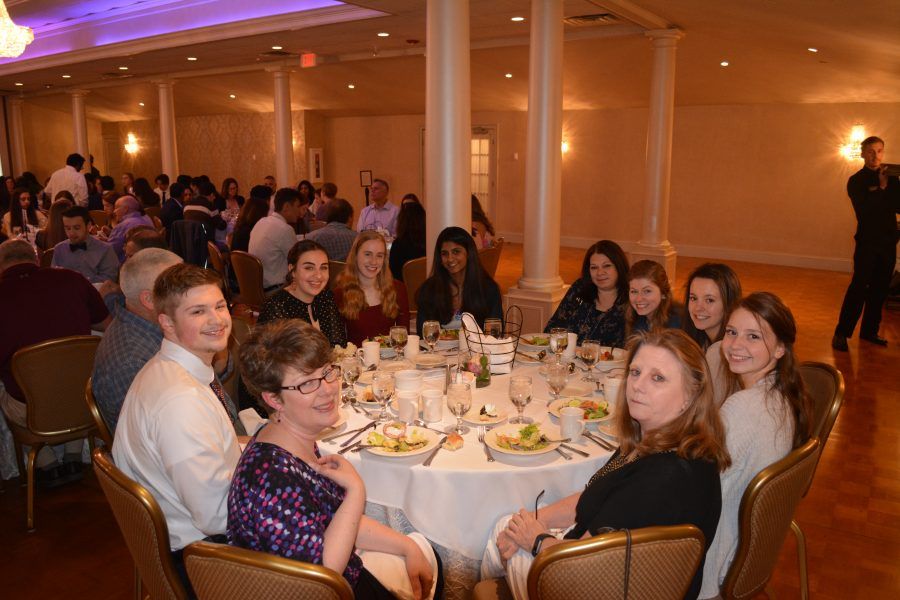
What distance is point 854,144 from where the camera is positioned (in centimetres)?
1102

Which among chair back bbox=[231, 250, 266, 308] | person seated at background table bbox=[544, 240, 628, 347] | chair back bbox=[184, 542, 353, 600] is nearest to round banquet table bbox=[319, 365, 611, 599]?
chair back bbox=[184, 542, 353, 600]

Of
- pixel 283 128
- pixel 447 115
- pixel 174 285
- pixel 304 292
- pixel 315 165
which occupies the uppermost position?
pixel 283 128

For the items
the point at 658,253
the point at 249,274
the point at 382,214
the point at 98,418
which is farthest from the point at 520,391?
the point at 658,253

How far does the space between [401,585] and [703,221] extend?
11.7m

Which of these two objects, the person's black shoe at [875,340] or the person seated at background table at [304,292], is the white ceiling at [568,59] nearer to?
the person's black shoe at [875,340]

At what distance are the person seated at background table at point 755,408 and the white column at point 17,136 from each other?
19336 mm

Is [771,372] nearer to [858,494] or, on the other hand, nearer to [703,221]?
[858,494]

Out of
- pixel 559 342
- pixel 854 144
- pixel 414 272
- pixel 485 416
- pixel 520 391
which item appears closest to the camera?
pixel 520 391

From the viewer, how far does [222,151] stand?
58.7ft

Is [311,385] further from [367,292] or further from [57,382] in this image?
[367,292]

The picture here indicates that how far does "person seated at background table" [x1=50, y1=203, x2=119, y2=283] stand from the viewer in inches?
228

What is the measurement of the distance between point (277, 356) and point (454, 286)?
2.58 m

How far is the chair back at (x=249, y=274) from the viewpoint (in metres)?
6.52

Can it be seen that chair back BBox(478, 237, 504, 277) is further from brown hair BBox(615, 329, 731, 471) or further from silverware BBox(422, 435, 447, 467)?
brown hair BBox(615, 329, 731, 471)
